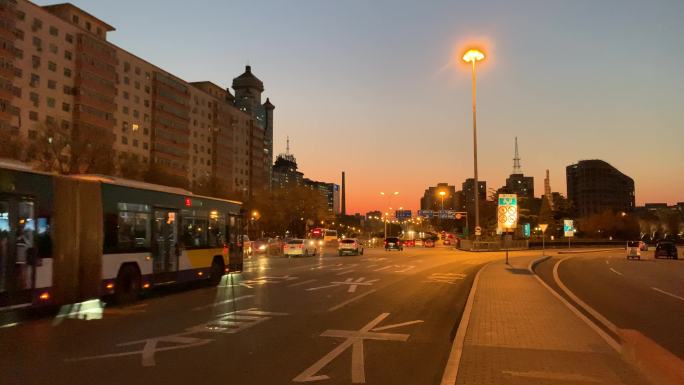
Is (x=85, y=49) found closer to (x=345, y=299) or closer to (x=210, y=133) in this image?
(x=210, y=133)

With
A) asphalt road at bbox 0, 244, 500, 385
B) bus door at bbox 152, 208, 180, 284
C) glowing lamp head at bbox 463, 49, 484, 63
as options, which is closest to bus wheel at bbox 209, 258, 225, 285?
bus door at bbox 152, 208, 180, 284

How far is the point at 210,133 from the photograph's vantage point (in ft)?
419

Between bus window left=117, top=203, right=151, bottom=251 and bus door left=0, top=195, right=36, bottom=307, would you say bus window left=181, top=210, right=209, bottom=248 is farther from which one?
bus door left=0, top=195, right=36, bottom=307

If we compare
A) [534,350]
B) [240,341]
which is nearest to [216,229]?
[240,341]

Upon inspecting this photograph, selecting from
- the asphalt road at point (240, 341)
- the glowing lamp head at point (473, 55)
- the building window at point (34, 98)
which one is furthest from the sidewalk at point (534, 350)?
the building window at point (34, 98)

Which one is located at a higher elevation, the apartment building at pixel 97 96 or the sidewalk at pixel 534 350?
the apartment building at pixel 97 96

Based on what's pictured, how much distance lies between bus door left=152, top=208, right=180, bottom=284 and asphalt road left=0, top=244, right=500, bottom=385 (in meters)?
0.76

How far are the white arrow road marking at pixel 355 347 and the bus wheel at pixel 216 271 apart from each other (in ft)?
29.7

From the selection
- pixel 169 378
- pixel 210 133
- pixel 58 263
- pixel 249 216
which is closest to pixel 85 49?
pixel 249 216

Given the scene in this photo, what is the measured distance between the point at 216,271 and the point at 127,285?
5.42 metres

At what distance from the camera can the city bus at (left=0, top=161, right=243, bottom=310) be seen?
11117 millimetres

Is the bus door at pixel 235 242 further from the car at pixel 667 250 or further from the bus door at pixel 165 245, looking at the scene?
the car at pixel 667 250

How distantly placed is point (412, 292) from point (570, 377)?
10986 mm

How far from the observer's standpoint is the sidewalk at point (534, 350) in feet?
23.1
